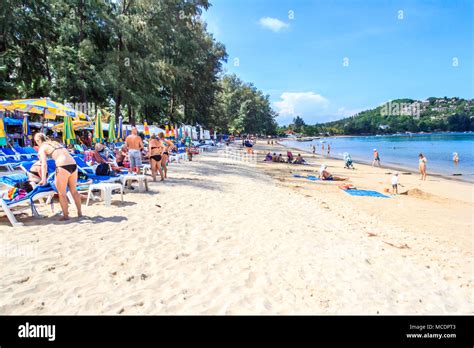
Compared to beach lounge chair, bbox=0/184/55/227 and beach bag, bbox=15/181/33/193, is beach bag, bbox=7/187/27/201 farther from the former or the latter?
beach bag, bbox=15/181/33/193

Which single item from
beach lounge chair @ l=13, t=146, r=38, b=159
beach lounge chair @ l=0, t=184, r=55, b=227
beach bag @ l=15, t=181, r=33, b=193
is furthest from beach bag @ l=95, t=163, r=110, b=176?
beach lounge chair @ l=13, t=146, r=38, b=159

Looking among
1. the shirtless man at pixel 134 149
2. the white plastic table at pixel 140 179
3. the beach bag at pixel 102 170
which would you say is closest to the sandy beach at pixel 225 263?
the white plastic table at pixel 140 179

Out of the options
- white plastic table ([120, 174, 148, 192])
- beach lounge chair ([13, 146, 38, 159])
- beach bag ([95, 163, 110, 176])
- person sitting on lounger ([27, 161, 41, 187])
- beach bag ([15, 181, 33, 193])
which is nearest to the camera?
beach bag ([15, 181, 33, 193])

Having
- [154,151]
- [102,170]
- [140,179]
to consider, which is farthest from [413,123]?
[102,170]

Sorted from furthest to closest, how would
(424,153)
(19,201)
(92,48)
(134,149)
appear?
(424,153) < (92,48) < (134,149) < (19,201)

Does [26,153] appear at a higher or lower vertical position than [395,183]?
higher

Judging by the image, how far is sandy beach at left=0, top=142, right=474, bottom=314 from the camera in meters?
2.92

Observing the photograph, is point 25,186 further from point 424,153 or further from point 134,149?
point 424,153

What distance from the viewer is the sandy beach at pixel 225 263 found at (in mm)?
→ 2922

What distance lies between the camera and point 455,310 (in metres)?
3.29

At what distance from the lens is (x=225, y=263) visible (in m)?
3.91

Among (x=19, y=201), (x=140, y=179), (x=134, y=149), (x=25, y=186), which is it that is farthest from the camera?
(x=134, y=149)

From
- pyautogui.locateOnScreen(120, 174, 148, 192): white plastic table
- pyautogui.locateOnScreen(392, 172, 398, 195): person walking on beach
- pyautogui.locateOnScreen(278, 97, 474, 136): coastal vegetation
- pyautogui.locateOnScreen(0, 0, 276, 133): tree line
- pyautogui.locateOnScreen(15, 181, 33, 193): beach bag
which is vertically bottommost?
pyautogui.locateOnScreen(392, 172, 398, 195): person walking on beach

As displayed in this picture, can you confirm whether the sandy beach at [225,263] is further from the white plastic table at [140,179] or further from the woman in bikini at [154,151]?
the woman in bikini at [154,151]
